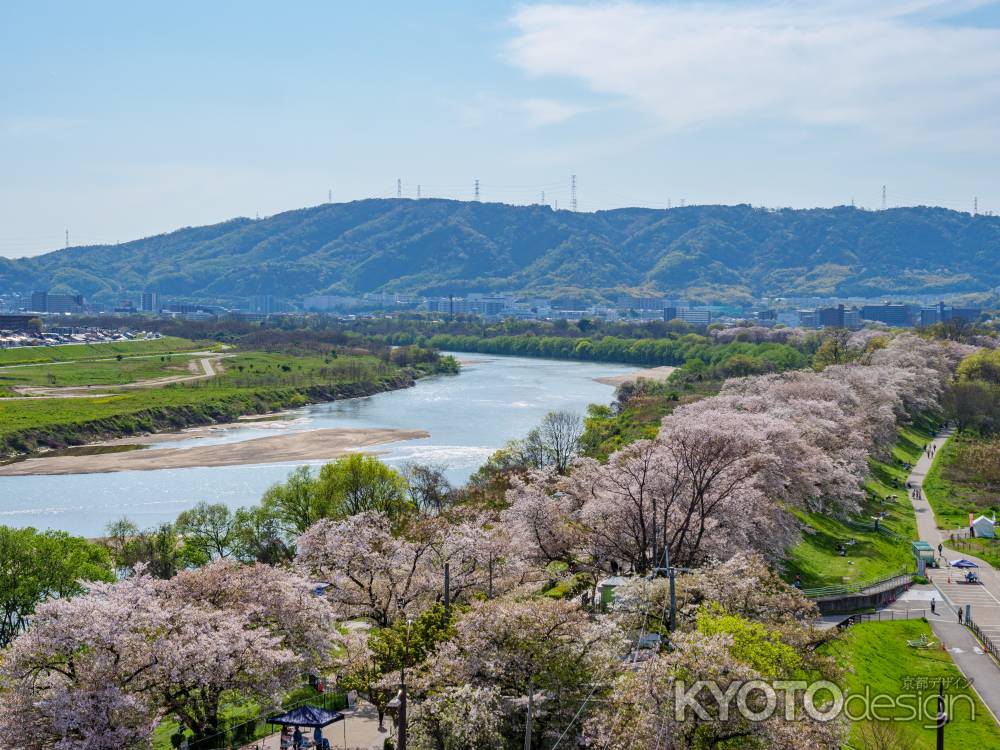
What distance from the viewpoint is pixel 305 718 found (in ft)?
57.4

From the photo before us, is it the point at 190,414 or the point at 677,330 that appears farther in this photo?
the point at 677,330

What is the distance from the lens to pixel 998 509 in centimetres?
4184

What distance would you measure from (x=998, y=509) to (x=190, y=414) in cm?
5623

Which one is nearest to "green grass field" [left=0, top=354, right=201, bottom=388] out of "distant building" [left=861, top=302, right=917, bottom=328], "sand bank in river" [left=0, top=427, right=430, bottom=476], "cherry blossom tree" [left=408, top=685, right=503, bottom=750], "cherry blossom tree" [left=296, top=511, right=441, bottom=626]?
"sand bank in river" [left=0, top=427, right=430, bottom=476]

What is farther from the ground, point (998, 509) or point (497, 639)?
point (497, 639)

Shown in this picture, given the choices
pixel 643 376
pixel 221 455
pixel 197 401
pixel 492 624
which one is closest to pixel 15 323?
pixel 197 401

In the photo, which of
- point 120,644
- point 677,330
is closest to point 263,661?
point 120,644

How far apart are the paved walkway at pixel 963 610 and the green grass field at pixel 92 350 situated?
97.8 metres

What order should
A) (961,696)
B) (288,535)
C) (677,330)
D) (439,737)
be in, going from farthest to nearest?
(677,330) < (288,535) < (961,696) < (439,737)

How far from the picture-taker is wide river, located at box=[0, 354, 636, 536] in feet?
145

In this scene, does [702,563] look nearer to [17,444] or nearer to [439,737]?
[439,737]

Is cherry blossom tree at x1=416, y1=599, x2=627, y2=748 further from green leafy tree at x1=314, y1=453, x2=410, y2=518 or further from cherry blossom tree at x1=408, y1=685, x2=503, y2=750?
green leafy tree at x1=314, y1=453, x2=410, y2=518

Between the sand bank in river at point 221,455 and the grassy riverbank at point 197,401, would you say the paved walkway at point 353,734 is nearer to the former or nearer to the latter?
the sand bank in river at point 221,455

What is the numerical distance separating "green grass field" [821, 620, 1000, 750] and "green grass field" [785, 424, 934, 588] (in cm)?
358
